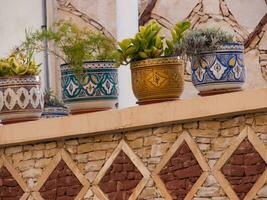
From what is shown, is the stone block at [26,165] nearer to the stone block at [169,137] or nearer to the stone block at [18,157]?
the stone block at [18,157]

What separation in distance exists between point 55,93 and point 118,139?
2.33 metres

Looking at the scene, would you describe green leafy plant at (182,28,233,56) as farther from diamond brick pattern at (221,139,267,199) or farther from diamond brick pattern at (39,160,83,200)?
diamond brick pattern at (39,160,83,200)

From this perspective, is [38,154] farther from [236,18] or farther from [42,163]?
[236,18]

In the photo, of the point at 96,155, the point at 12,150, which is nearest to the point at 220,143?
the point at 96,155

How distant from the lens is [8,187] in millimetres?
7246

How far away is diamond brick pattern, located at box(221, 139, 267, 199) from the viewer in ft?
20.4

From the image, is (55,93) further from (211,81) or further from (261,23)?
(211,81)

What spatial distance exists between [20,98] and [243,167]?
4.32 ft

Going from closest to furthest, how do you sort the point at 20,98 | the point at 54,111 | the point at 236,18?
the point at 20,98, the point at 54,111, the point at 236,18

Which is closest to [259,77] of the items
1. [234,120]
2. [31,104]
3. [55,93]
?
[55,93]

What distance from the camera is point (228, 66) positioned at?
644cm

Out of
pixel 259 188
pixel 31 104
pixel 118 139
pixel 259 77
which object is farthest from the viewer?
pixel 259 77

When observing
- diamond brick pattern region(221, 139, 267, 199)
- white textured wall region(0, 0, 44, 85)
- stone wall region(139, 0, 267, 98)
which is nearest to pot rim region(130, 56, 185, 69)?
diamond brick pattern region(221, 139, 267, 199)

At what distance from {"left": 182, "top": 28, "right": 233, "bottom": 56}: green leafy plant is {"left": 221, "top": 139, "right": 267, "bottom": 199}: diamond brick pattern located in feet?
1.44
